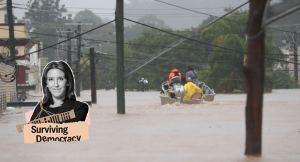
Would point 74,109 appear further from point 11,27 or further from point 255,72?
point 11,27

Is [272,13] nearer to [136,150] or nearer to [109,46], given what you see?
[136,150]

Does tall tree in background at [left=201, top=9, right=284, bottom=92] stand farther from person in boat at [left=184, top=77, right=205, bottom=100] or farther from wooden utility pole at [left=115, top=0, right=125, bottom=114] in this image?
wooden utility pole at [left=115, top=0, right=125, bottom=114]

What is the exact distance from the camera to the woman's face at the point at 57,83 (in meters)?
6.36

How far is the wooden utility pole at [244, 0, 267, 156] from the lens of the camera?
22.5ft

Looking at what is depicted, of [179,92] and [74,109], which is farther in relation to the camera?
[179,92]

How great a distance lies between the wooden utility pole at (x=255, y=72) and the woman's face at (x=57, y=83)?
9.44 feet

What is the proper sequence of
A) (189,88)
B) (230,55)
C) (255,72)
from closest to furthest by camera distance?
1. (255,72)
2. (189,88)
3. (230,55)

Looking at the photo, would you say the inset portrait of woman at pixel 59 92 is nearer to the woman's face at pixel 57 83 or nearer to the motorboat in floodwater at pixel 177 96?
the woman's face at pixel 57 83

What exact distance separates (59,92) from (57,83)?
14 cm

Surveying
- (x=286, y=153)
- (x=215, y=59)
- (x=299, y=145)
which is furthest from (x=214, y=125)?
(x=215, y=59)

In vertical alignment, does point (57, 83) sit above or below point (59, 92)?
above

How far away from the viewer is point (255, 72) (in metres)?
6.89

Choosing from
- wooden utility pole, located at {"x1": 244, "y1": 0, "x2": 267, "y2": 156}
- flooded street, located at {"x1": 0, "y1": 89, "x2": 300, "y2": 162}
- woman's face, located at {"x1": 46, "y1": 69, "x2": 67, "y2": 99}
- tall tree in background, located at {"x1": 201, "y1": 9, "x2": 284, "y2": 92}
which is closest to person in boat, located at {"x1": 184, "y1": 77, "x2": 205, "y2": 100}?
flooded street, located at {"x1": 0, "y1": 89, "x2": 300, "y2": 162}

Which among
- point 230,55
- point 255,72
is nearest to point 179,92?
point 255,72
